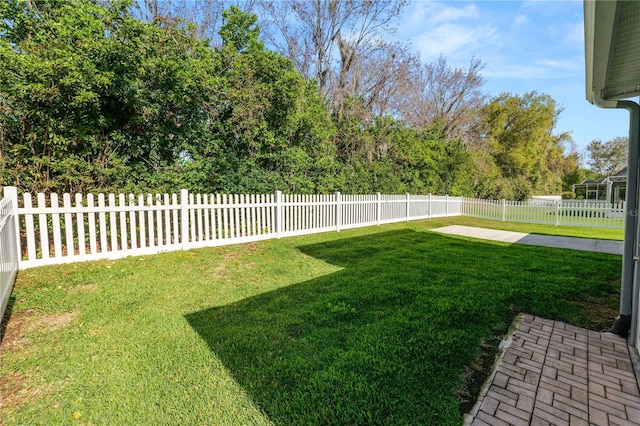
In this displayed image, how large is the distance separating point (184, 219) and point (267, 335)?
158 inches

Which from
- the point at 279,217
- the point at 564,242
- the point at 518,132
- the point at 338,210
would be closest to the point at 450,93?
the point at 518,132

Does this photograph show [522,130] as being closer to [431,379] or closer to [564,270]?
[564,270]

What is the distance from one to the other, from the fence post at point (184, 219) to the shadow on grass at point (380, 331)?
9.65 ft

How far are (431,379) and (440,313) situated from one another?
Result: 122 centimetres

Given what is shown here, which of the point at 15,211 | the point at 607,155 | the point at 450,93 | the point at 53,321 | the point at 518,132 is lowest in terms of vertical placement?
the point at 53,321

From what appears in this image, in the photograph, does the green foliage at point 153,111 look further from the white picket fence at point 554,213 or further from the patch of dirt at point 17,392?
the white picket fence at point 554,213

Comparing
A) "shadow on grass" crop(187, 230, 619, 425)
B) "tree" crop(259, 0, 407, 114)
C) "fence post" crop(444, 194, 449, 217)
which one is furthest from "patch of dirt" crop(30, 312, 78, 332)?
"fence post" crop(444, 194, 449, 217)

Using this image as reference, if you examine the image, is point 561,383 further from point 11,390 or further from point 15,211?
point 15,211

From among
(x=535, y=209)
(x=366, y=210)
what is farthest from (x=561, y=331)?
(x=535, y=209)

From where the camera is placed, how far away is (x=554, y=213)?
545 inches

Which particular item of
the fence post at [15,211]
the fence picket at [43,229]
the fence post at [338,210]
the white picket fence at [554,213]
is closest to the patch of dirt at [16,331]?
the fence post at [15,211]

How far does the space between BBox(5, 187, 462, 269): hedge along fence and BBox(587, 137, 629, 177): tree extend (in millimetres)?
52378

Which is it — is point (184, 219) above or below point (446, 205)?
above

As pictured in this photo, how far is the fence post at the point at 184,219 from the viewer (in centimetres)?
606
